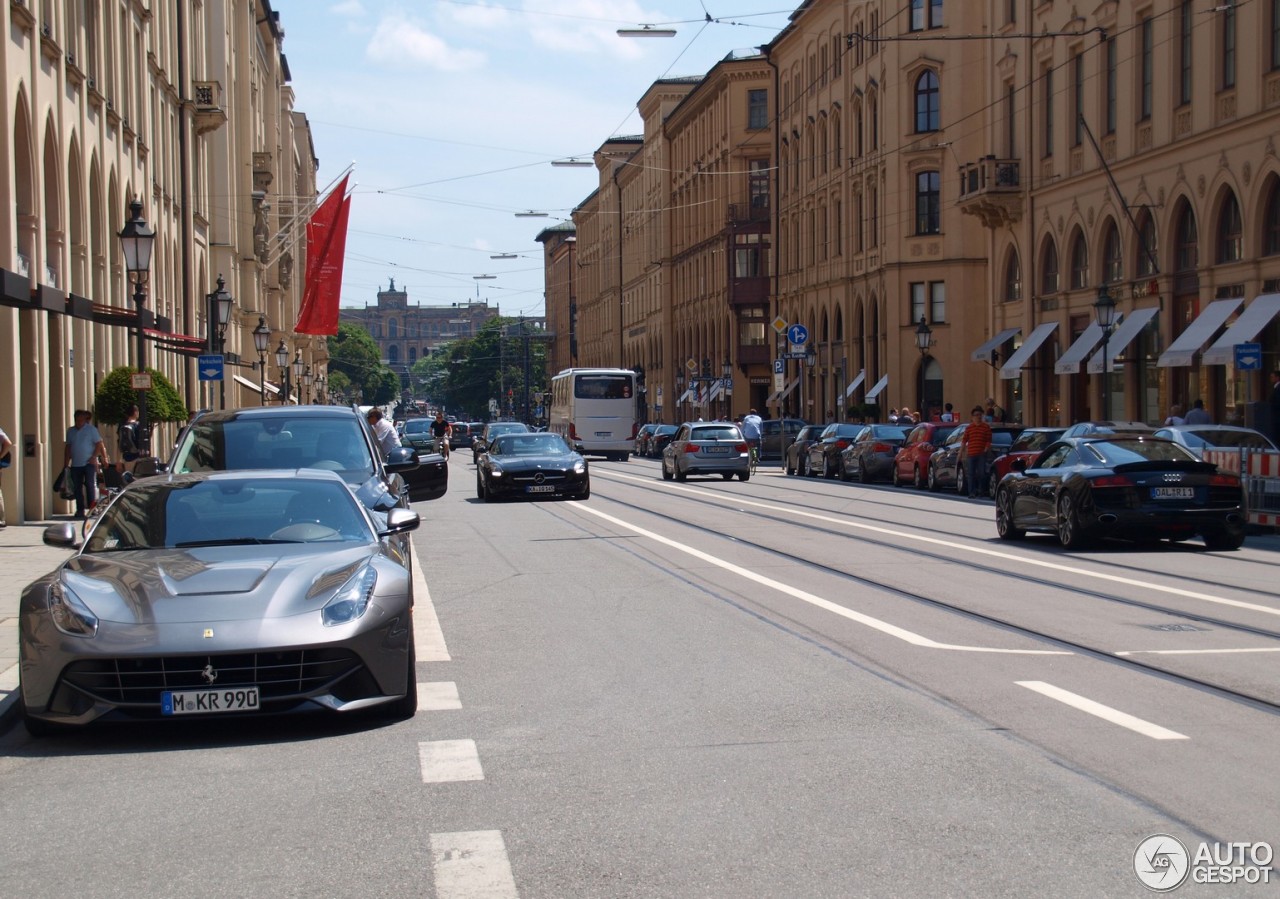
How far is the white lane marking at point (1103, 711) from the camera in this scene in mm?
7734

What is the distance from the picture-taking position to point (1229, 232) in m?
36.0

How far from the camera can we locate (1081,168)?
44.5 metres

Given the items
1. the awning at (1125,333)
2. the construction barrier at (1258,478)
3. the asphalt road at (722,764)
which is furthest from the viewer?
the awning at (1125,333)

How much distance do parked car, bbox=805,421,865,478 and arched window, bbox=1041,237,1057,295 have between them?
26.4 ft

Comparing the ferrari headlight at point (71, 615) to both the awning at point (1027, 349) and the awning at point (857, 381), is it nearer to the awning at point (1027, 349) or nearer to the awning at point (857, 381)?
the awning at point (1027, 349)


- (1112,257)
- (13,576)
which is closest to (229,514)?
(13,576)

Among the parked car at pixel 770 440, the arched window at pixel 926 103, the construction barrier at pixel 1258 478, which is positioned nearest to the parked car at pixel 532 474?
the construction barrier at pixel 1258 478

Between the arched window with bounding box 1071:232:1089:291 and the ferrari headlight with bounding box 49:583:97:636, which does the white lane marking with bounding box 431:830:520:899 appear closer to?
the ferrari headlight with bounding box 49:583:97:636

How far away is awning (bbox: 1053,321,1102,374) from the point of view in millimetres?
42562

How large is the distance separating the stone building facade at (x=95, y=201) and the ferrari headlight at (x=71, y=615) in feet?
45.8

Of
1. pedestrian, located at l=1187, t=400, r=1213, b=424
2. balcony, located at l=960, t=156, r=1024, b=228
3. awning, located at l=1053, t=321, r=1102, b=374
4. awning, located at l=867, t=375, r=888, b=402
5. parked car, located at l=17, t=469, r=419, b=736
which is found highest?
balcony, located at l=960, t=156, r=1024, b=228

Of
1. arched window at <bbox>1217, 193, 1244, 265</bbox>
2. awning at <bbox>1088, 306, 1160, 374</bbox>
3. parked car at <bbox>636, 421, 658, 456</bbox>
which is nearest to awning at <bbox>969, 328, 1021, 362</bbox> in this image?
awning at <bbox>1088, 306, 1160, 374</bbox>

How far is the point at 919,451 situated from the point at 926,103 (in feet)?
89.3

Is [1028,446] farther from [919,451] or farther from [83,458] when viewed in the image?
[83,458]
